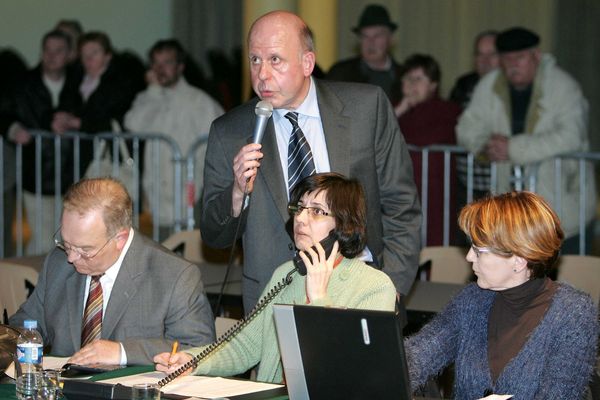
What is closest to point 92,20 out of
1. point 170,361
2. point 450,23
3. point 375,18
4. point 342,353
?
point 450,23

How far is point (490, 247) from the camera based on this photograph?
336 cm

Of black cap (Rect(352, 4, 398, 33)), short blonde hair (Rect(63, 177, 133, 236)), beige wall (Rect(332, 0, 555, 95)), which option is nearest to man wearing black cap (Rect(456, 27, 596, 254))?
black cap (Rect(352, 4, 398, 33))

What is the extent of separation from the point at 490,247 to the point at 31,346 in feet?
4.50

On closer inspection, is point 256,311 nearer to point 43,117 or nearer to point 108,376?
point 108,376

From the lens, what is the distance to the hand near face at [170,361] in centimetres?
355

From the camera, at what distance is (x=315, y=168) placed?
4195mm

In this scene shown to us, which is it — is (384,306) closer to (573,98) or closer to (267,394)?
(267,394)

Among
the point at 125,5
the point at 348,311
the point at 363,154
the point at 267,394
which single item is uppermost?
the point at 125,5

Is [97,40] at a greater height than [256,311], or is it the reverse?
[97,40]

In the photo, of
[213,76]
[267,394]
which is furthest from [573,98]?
[213,76]

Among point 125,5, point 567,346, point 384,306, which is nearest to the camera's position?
point 567,346

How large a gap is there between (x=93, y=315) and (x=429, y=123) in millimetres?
4106

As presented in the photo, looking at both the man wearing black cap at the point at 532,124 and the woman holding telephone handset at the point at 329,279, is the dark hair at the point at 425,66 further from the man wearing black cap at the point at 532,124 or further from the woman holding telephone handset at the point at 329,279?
the woman holding telephone handset at the point at 329,279

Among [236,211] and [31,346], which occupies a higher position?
[236,211]
